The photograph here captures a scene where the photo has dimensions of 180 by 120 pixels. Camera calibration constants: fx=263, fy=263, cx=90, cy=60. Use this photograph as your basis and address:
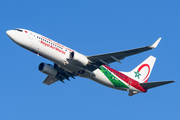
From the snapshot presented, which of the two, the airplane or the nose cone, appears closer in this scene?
the nose cone

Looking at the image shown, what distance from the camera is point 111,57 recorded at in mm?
38000

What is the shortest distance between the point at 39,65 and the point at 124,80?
1443 cm

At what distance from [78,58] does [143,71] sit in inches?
667

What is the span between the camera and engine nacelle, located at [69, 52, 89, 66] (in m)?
37.9

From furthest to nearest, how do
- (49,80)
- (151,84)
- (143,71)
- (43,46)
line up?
1. (143,71)
2. (49,80)
3. (151,84)
4. (43,46)

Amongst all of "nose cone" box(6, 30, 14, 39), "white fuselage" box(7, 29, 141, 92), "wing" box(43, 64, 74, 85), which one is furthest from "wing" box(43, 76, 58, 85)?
"nose cone" box(6, 30, 14, 39)

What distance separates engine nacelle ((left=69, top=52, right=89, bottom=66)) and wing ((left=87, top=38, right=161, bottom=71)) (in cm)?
108

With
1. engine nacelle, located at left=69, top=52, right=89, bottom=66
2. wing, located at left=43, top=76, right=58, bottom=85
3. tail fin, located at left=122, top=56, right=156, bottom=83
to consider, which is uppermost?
tail fin, located at left=122, top=56, right=156, bottom=83

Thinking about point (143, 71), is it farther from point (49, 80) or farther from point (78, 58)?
point (49, 80)

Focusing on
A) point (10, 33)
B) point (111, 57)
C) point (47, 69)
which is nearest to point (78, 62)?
point (111, 57)

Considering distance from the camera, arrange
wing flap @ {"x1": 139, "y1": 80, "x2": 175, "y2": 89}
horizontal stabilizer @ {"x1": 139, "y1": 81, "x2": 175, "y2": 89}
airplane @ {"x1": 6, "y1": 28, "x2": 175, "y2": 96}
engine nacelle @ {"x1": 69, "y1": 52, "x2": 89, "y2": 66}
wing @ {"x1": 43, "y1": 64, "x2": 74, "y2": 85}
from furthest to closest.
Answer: wing @ {"x1": 43, "y1": 64, "x2": 74, "y2": 85} → horizontal stabilizer @ {"x1": 139, "y1": 81, "x2": 175, "y2": 89} → wing flap @ {"x1": 139, "y1": 80, "x2": 175, "y2": 89} → engine nacelle @ {"x1": 69, "y1": 52, "x2": 89, "y2": 66} → airplane @ {"x1": 6, "y1": 28, "x2": 175, "y2": 96}

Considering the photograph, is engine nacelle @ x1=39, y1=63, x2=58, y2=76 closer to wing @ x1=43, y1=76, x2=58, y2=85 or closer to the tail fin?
wing @ x1=43, y1=76, x2=58, y2=85

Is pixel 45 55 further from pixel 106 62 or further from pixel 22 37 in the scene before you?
pixel 106 62

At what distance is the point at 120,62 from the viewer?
37.7 meters
